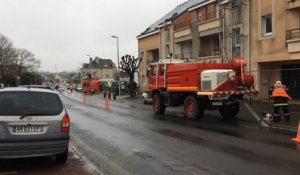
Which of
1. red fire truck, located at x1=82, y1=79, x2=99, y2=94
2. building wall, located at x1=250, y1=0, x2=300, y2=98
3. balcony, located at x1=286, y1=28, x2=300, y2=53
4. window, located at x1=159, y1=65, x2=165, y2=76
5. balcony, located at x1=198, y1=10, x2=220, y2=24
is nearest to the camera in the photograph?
window, located at x1=159, y1=65, x2=165, y2=76

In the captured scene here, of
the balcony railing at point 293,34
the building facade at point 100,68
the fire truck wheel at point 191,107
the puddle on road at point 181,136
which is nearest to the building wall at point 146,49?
the balcony railing at point 293,34

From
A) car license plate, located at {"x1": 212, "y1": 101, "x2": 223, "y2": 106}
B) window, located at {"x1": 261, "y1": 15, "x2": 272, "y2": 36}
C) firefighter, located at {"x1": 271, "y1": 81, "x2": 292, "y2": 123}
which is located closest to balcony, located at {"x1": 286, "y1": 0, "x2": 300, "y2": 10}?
window, located at {"x1": 261, "y1": 15, "x2": 272, "y2": 36}

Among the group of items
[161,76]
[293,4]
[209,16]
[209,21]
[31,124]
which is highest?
[209,16]

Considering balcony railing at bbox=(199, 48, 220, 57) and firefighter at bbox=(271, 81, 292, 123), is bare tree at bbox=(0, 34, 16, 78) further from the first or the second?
firefighter at bbox=(271, 81, 292, 123)

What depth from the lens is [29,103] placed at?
7.99 metres

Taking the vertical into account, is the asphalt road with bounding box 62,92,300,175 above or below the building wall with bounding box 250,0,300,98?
below

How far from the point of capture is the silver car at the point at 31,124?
7.47m

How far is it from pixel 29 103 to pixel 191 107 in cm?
1067

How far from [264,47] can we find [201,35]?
895cm

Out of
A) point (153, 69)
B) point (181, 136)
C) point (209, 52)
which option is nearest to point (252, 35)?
point (209, 52)

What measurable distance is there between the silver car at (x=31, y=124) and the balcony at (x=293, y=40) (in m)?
17.6

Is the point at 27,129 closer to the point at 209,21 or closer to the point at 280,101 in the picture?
the point at 280,101

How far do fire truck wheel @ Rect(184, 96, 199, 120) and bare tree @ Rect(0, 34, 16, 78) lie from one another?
84218 millimetres

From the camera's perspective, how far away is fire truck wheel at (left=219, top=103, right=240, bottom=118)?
17.9 meters
